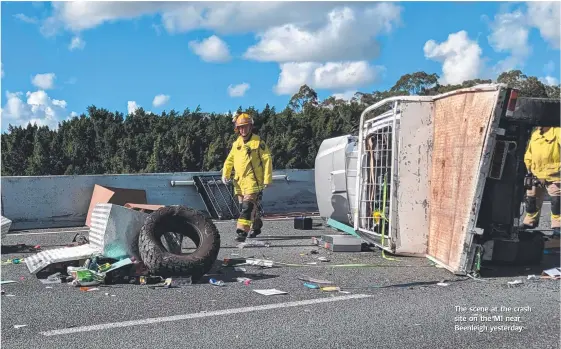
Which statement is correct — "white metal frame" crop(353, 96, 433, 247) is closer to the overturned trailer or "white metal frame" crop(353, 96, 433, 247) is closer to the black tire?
the overturned trailer

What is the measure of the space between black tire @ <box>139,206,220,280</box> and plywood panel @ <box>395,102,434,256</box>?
2.20m

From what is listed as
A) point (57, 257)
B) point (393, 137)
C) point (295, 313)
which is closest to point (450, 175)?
point (393, 137)

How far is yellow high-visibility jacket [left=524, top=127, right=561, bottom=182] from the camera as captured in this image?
848 cm

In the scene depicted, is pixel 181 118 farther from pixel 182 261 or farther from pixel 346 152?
pixel 182 261

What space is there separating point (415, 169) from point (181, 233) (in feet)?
9.00

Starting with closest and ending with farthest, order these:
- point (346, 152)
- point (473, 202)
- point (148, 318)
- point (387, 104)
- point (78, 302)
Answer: point (148, 318)
point (78, 302)
point (473, 202)
point (387, 104)
point (346, 152)

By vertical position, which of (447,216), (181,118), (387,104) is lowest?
(447,216)

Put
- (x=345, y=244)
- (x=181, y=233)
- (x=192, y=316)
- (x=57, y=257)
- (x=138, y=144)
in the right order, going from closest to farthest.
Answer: (x=192, y=316) → (x=57, y=257) → (x=181, y=233) → (x=345, y=244) → (x=138, y=144)

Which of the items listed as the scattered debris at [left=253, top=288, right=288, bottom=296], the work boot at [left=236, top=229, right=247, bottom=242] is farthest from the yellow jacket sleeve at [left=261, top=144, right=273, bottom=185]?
the scattered debris at [left=253, top=288, right=288, bottom=296]

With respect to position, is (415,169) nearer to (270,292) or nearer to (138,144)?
(270,292)

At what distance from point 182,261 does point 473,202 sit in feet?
9.45

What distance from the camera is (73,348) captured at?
12.8 feet

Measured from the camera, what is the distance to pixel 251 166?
8.84m

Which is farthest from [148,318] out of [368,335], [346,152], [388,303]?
[346,152]
